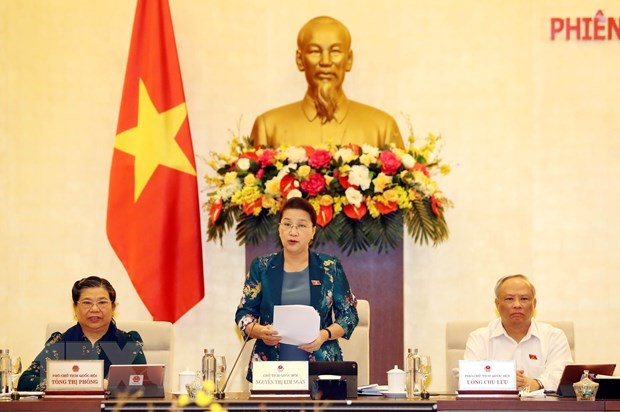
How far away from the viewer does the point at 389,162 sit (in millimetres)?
5383

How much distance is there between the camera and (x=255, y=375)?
→ 3.63 metres

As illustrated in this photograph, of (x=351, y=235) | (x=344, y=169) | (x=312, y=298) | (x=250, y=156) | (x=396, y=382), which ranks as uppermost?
(x=250, y=156)

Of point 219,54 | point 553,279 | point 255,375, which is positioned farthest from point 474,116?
point 255,375

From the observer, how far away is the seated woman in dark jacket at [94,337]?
4.18 meters

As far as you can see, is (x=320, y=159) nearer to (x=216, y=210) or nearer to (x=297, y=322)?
(x=216, y=210)

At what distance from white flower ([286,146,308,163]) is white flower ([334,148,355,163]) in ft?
0.55

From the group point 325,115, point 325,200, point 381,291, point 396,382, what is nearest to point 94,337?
point 396,382

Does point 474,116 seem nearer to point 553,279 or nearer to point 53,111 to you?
point 553,279

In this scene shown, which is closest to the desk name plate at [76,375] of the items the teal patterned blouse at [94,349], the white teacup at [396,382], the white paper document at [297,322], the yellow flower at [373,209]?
the teal patterned blouse at [94,349]

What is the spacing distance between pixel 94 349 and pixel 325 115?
240cm

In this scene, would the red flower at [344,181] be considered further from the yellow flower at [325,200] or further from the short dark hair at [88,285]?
the short dark hair at [88,285]

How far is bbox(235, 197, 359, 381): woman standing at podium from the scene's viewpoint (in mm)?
4250

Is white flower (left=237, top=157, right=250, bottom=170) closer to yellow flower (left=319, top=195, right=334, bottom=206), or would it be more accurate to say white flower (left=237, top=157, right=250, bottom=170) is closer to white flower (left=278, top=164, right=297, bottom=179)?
white flower (left=278, top=164, right=297, bottom=179)

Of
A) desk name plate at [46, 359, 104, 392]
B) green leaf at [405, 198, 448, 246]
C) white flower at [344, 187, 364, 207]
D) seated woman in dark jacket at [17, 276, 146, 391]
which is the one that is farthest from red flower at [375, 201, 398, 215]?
desk name plate at [46, 359, 104, 392]
